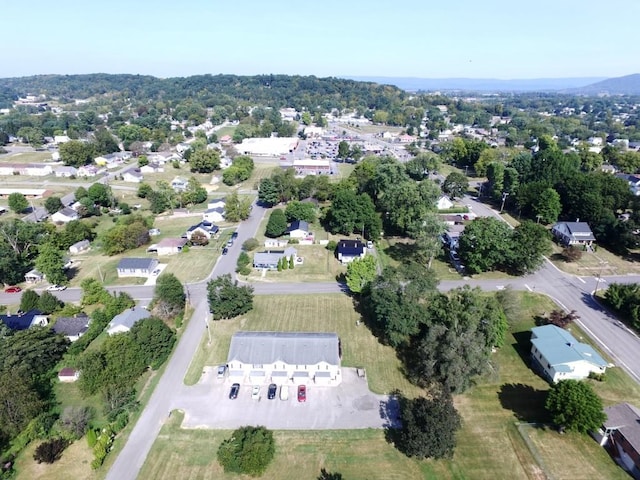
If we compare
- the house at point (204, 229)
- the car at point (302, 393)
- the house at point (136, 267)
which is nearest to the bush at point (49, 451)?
the car at point (302, 393)

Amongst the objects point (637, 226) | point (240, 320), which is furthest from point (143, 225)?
point (637, 226)

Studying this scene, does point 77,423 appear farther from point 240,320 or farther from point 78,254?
point 78,254

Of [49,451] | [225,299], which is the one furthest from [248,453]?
[225,299]

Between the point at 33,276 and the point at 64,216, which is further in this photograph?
the point at 64,216

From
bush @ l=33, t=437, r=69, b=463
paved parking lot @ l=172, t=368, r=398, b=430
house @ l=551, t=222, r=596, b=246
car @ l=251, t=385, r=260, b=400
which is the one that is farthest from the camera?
house @ l=551, t=222, r=596, b=246

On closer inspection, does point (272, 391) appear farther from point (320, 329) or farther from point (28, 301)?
point (28, 301)

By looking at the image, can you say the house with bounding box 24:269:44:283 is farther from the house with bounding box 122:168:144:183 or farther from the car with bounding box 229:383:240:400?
the house with bounding box 122:168:144:183

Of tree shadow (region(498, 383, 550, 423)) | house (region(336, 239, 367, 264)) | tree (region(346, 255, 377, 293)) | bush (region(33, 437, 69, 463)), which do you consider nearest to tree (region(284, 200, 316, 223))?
house (region(336, 239, 367, 264))
